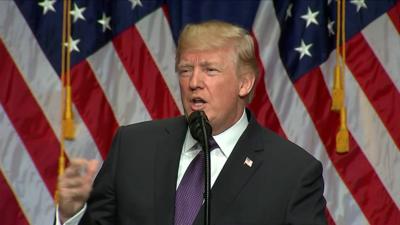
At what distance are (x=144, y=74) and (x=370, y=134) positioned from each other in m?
1.10

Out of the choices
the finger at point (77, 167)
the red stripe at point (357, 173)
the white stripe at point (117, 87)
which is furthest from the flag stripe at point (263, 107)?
the finger at point (77, 167)

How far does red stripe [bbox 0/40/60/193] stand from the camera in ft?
12.3

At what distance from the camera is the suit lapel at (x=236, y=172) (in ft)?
6.78

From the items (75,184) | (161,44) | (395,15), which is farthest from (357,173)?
(75,184)

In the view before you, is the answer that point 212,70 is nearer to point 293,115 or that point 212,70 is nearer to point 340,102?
point 340,102

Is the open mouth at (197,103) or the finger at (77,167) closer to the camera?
the finger at (77,167)

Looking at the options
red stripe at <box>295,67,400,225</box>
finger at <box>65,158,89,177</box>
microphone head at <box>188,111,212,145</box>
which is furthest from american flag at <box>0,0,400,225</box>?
finger at <box>65,158,89,177</box>

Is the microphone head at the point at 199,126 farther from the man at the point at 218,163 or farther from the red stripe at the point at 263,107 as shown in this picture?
the red stripe at the point at 263,107

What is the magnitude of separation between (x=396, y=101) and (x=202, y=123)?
2088 millimetres

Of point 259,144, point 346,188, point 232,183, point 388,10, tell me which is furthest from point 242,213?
point 388,10

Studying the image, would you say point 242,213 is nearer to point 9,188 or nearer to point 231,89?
point 231,89

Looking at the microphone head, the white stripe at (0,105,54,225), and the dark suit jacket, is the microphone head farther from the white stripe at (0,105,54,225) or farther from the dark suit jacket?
the white stripe at (0,105,54,225)

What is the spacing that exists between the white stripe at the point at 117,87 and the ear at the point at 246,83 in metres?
1.57

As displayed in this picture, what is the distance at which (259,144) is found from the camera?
2.22m
